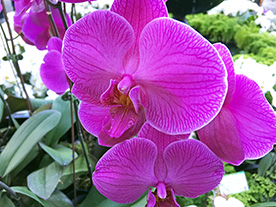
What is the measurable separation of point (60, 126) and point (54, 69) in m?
0.28

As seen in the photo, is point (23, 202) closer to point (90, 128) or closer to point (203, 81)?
point (90, 128)

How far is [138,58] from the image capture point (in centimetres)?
30

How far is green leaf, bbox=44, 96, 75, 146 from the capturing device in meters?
0.80

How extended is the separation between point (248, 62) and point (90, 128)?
0.55m

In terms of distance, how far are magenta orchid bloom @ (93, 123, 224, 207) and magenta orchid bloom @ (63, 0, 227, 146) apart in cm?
2

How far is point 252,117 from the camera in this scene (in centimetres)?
30

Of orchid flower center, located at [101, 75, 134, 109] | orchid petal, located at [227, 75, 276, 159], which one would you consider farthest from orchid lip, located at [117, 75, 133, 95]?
orchid petal, located at [227, 75, 276, 159]

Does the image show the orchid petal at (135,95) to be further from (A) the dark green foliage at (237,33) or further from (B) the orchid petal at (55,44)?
(A) the dark green foliage at (237,33)

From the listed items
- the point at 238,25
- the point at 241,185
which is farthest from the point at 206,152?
the point at 238,25

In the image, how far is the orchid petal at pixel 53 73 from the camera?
0.55 meters

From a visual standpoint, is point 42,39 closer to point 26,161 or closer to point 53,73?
point 53,73

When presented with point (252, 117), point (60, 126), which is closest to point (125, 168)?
point (252, 117)

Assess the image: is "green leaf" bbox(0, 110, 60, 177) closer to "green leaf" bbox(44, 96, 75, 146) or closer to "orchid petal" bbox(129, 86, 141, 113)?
"green leaf" bbox(44, 96, 75, 146)

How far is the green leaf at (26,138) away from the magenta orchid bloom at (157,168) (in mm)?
347
